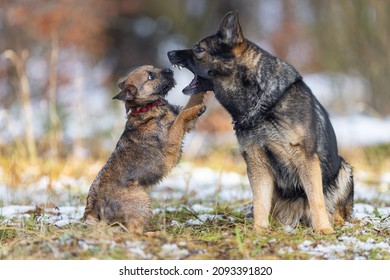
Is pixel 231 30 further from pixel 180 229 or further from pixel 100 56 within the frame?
pixel 100 56

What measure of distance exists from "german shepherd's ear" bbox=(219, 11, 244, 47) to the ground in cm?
162

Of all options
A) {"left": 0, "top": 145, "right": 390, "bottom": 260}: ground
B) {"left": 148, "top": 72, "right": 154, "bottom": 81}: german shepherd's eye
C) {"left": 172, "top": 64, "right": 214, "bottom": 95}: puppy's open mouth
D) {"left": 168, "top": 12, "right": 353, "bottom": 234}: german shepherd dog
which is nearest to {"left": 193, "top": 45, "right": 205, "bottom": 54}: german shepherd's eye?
{"left": 168, "top": 12, "right": 353, "bottom": 234}: german shepherd dog

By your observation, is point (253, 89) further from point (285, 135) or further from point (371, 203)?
point (371, 203)

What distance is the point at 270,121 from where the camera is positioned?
5922mm

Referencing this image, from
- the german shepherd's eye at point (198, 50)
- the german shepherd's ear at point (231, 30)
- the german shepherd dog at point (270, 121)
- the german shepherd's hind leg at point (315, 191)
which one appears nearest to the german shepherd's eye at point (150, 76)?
the german shepherd dog at point (270, 121)

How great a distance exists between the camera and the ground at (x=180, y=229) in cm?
484

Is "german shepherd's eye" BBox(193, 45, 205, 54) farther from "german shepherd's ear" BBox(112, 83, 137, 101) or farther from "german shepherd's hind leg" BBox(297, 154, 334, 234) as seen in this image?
"german shepherd's hind leg" BBox(297, 154, 334, 234)

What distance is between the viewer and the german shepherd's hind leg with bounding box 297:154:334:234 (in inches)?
231

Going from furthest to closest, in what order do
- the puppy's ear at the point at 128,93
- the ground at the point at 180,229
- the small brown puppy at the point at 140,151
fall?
the puppy's ear at the point at 128,93, the small brown puppy at the point at 140,151, the ground at the point at 180,229

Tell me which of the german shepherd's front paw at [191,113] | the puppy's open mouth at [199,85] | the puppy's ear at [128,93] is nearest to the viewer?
the puppy's open mouth at [199,85]

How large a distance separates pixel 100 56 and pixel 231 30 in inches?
537

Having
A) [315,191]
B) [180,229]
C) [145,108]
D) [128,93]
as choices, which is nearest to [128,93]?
[128,93]

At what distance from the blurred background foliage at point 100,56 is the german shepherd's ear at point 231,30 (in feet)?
13.7

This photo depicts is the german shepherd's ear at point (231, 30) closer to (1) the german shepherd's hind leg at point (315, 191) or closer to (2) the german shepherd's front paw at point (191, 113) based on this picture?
(2) the german shepherd's front paw at point (191, 113)
